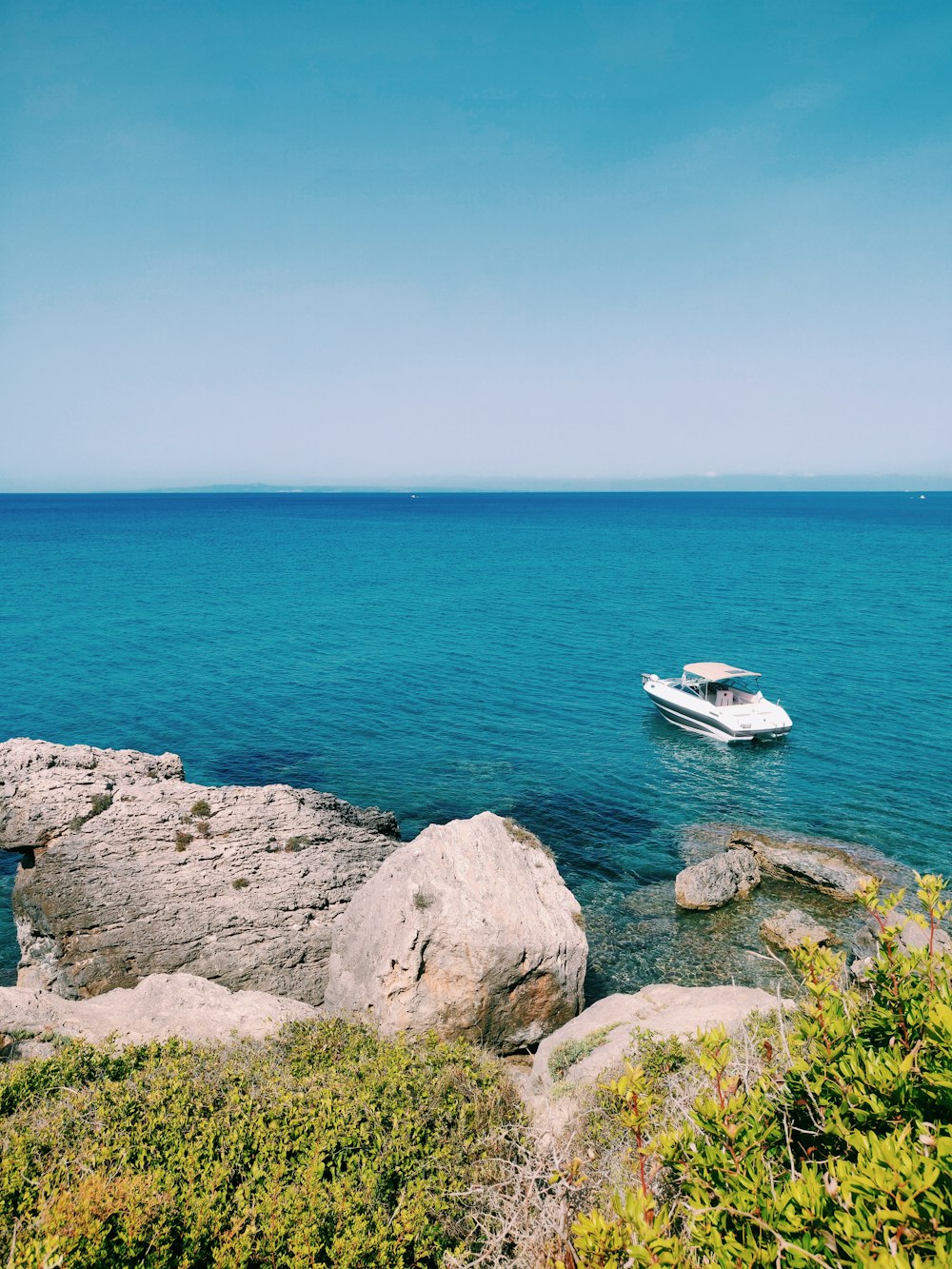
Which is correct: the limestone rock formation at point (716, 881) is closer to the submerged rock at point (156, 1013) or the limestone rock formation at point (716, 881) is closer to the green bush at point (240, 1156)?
the submerged rock at point (156, 1013)

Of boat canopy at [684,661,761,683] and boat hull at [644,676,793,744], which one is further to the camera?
boat canopy at [684,661,761,683]

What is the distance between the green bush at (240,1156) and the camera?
21.9 feet

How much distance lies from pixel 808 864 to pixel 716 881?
3.83 metres

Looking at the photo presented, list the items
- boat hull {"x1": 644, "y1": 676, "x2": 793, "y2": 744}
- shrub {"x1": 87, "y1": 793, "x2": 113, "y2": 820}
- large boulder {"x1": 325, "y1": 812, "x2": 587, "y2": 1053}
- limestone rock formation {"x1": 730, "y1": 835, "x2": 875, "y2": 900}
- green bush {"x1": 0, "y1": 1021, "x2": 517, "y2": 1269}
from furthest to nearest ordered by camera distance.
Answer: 1. boat hull {"x1": 644, "y1": 676, "x2": 793, "y2": 744}
2. limestone rock formation {"x1": 730, "y1": 835, "x2": 875, "y2": 900}
3. shrub {"x1": 87, "y1": 793, "x2": 113, "y2": 820}
4. large boulder {"x1": 325, "y1": 812, "x2": 587, "y2": 1053}
5. green bush {"x1": 0, "y1": 1021, "x2": 517, "y2": 1269}

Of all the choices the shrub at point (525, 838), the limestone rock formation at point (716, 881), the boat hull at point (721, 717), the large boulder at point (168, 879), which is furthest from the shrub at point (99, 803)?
the boat hull at point (721, 717)

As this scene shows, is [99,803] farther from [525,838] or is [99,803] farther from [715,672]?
[715,672]

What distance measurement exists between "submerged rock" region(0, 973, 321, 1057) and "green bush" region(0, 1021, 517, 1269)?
219 cm

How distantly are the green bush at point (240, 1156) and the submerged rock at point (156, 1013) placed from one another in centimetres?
219

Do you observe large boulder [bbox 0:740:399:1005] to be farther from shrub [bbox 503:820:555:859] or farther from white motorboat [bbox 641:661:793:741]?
white motorboat [bbox 641:661:793:741]

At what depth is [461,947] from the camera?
15.0 meters

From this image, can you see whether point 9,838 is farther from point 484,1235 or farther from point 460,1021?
point 484,1235

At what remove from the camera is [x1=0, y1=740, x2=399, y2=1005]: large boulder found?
57.9 feet

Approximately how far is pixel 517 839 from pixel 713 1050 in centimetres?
1366

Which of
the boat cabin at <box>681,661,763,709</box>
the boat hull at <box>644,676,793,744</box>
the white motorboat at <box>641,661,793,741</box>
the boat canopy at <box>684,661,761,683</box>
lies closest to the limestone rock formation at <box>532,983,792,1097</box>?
the boat hull at <box>644,676,793,744</box>
